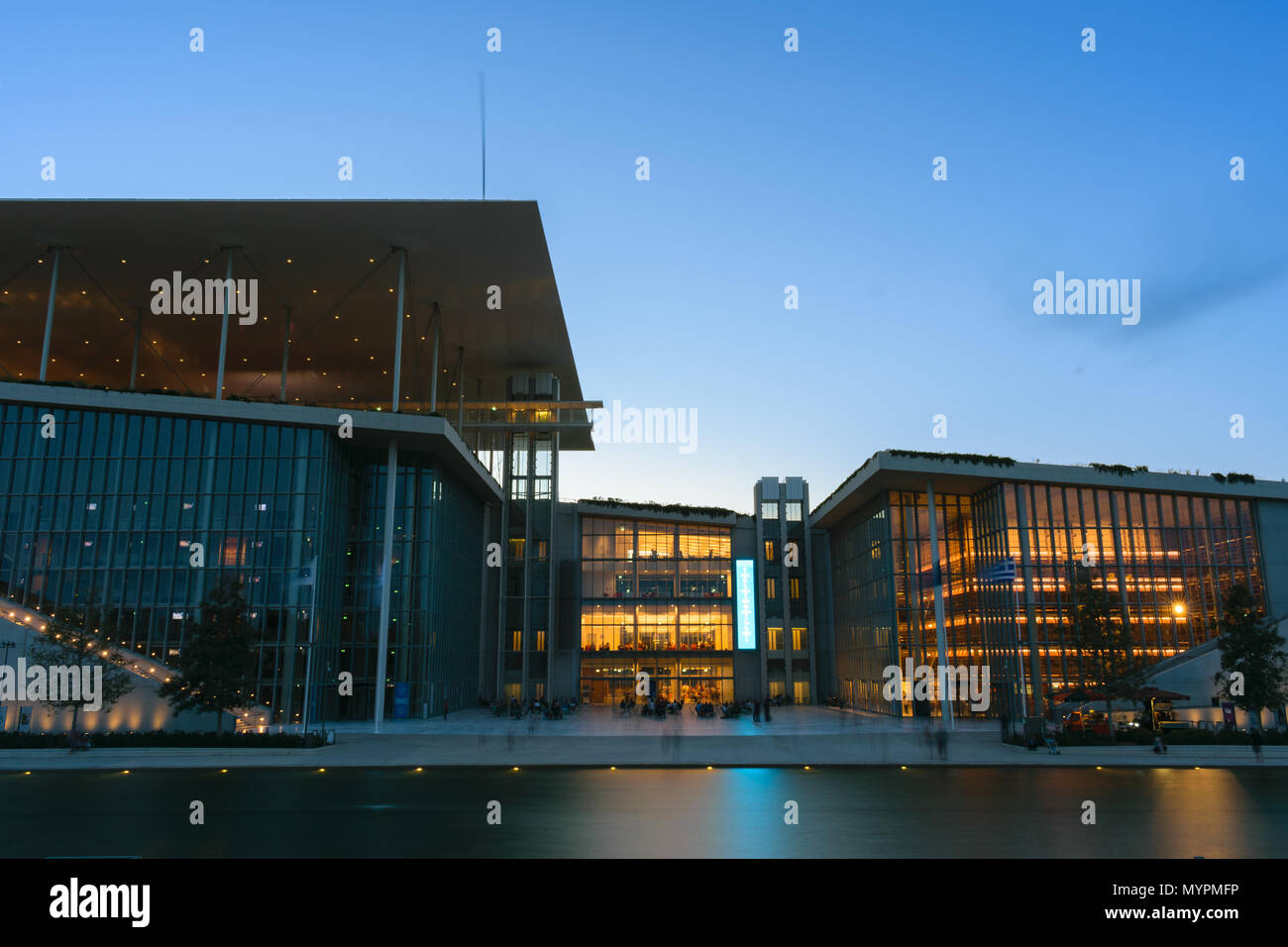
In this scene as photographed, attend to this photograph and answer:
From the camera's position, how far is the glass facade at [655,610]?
62688 millimetres

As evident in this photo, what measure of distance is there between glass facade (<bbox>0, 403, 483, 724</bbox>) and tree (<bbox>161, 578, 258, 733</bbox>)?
5080 millimetres

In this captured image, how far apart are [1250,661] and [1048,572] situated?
1125 cm

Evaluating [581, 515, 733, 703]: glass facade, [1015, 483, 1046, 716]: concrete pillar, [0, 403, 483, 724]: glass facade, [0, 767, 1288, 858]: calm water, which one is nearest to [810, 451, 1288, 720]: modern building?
[1015, 483, 1046, 716]: concrete pillar

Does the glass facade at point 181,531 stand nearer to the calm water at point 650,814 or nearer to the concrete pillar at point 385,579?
the concrete pillar at point 385,579

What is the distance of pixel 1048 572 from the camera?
4400cm

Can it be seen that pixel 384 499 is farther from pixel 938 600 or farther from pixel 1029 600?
pixel 1029 600

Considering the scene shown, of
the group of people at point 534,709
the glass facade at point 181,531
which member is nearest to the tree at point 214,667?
the glass facade at point 181,531

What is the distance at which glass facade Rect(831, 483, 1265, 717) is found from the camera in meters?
42.7

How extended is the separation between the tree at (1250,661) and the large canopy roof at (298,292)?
3506cm

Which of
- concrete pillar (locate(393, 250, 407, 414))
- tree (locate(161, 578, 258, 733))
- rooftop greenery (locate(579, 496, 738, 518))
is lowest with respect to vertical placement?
tree (locate(161, 578, 258, 733))

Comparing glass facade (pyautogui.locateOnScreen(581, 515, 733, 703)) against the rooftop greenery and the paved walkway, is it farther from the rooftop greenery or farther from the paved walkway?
the paved walkway
